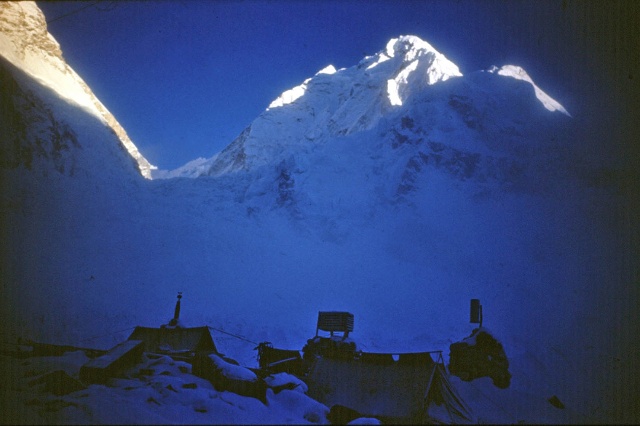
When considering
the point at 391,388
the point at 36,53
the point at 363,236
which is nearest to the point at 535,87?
the point at 363,236

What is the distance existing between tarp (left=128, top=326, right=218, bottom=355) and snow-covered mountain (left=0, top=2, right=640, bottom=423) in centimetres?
1073

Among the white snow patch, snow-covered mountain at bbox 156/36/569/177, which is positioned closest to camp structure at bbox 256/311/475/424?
snow-covered mountain at bbox 156/36/569/177

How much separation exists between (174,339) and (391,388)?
12.2 meters

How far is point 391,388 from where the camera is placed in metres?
14.6

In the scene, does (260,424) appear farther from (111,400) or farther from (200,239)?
(200,239)

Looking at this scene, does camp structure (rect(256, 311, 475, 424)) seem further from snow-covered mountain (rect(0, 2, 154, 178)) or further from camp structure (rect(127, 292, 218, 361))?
snow-covered mountain (rect(0, 2, 154, 178))

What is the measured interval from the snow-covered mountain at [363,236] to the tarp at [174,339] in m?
10.7

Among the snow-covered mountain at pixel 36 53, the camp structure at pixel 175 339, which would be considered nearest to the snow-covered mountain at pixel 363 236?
the snow-covered mountain at pixel 36 53

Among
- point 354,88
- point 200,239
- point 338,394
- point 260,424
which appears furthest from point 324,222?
point 354,88

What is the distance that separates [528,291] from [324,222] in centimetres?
2544

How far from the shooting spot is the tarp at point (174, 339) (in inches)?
792

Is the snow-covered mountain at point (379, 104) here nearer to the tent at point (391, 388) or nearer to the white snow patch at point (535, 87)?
the white snow patch at point (535, 87)

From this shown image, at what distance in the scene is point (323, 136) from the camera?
80.7 meters

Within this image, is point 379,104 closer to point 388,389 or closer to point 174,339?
point 174,339
